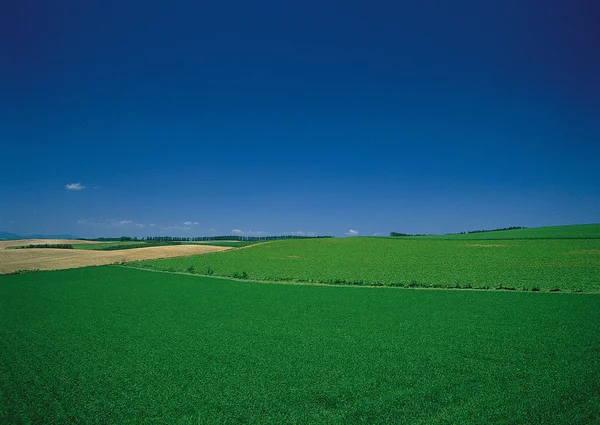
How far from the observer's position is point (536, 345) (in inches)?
385

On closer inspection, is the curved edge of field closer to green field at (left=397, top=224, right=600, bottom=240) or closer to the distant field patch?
the distant field patch

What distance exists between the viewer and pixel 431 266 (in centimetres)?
3066

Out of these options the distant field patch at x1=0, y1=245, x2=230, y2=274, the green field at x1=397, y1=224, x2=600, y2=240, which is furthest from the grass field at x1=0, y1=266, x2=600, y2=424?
the green field at x1=397, y1=224, x2=600, y2=240

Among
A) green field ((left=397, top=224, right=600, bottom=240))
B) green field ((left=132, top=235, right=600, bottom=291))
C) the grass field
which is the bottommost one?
the grass field

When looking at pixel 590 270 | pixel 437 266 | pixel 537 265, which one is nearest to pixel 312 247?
pixel 437 266

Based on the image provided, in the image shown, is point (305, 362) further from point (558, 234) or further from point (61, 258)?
point (558, 234)

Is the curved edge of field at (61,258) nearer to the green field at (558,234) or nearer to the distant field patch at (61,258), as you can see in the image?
the distant field patch at (61,258)

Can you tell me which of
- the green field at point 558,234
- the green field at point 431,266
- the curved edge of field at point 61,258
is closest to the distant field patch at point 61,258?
the curved edge of field at point 61,258

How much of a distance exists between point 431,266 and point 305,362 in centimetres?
2500

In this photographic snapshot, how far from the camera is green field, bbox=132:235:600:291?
23.0 meters

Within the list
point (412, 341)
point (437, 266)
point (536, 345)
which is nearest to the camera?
point (536, 345)

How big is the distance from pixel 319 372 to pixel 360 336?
133 inches

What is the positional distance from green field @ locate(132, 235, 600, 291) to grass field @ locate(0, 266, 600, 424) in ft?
21.2

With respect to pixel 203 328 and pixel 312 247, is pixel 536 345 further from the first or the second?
pixel 312 247
